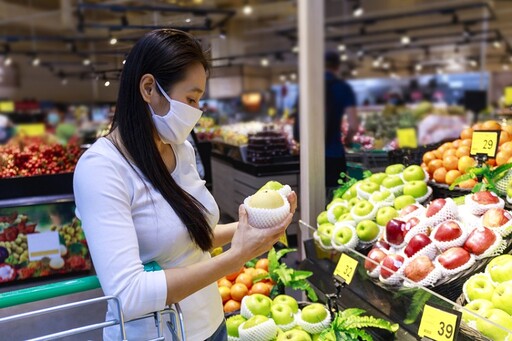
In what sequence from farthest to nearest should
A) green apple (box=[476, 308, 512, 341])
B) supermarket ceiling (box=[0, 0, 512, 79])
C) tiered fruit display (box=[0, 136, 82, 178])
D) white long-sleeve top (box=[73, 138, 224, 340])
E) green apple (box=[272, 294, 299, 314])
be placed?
supermarket ceiling (box=[0, 0, 512, 79]) → tiered fruit display (box=[0, 136, 82, 178]) → green apple (box=[272, 294, 299, 314]) → green apple (box=[476, 308, 512, 341]) → white long-sleeve top (box=[73, 138, 224, 340])

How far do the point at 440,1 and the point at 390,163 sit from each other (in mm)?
10673

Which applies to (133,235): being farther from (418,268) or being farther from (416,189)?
(416,189)

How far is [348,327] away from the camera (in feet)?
5.69

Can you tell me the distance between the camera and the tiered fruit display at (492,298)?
1.37m

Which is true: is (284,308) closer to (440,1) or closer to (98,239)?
(98,239)

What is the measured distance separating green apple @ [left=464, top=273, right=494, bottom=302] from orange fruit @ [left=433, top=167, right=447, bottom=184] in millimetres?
806

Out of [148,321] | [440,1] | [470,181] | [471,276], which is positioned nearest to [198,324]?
[148,321]

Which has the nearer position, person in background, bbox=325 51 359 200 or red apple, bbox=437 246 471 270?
red apple, bbox=437 246 471 270

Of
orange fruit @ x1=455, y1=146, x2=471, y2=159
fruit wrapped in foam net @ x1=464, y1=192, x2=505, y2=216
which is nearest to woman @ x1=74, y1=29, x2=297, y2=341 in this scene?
fruit wrapped in foam net @ x1=464, y1=192, x2=505, y2=216

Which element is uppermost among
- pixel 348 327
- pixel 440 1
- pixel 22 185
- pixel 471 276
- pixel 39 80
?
pixel 440 1

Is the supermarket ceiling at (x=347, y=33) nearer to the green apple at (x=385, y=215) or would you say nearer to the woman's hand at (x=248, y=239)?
the green apple at (x=385, y=215)

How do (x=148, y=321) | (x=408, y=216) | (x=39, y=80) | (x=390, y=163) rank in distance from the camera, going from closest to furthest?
(x=148, y=321) → (x=408, y=216) → (x=390, y=163) → (x=39, y=80)

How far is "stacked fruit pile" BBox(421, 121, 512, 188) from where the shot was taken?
2.25 metres

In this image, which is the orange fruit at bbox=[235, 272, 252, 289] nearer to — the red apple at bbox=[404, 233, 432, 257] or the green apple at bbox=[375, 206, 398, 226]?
the green apple at bbox=[375, 206, 398, 226]
